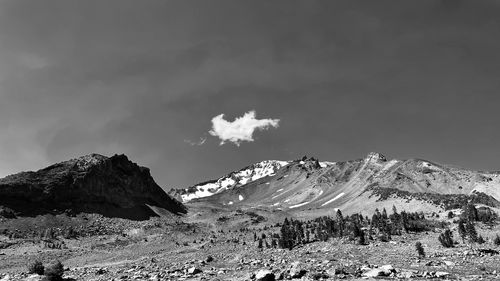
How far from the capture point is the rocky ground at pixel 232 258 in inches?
956

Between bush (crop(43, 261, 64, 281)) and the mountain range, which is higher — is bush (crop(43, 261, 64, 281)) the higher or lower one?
the lower one

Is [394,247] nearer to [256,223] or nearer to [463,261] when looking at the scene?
[463,261]

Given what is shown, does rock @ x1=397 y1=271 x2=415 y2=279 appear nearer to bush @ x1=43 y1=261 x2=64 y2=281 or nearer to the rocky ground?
the rocky ground

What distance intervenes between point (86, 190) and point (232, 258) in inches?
3626

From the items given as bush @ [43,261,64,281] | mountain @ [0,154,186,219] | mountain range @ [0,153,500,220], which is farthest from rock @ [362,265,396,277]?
mountain @ [0,154,186,219]

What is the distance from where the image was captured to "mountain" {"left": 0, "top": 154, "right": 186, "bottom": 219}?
343ft

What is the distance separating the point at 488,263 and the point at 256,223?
3742 inches

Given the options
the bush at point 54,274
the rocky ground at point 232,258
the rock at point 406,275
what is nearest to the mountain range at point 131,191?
the rocky ground at point 232,258

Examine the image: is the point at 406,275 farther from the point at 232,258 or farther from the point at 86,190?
the point at 86,190

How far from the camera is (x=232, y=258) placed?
44.2 metres

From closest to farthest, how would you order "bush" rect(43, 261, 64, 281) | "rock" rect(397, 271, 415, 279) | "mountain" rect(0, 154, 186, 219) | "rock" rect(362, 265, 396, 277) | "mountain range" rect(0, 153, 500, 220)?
"rock" rect(397, 271, 415, 279), "rock" rect(362, 265, 396, 277), "bush" rect(43, 261, 64, 281), "mountain" rect(0, 154, 186, 219), "mountain range" rect(0, 153, 500, 220)

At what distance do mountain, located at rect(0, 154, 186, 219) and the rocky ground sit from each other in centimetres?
1255

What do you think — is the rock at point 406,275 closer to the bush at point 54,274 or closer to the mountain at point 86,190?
the bush at point 54,274

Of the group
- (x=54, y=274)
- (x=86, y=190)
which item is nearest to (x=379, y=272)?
(x=54, y=274)
